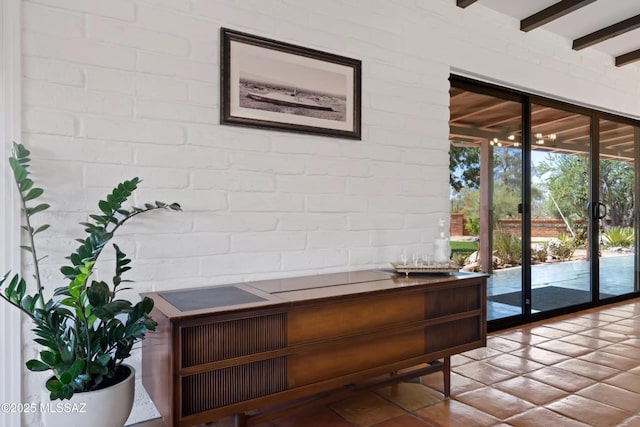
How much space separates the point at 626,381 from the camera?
97.0 inches

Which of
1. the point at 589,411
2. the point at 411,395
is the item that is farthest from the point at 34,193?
the point at 589,411

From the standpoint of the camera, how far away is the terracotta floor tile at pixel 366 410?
2.04 metres

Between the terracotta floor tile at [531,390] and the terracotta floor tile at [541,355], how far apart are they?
0.40 metres

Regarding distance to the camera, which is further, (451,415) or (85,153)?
(451,415)

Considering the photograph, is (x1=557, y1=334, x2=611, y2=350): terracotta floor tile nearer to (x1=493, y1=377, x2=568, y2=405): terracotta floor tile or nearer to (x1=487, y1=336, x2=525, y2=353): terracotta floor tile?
(x1=487, y1=336, x2=525, y2=353): terracotta floor tile

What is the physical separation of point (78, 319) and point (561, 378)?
2.60 m

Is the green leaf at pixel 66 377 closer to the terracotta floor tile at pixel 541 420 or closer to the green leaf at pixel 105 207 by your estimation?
the green leaf at pixel 105 207

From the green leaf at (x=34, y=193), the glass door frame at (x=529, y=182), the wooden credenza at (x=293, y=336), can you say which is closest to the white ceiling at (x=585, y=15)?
the glass door frame at (x=529, y=182)

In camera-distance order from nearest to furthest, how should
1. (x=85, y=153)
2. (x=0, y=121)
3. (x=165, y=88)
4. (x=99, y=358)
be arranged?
(x=99, y=358), (x=0, y=121), (x=85, y=153), (x=165, y=88)

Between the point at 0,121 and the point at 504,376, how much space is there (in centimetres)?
285

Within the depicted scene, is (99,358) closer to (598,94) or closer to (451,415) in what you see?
(451,415)

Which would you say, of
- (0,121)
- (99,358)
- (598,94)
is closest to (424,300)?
(99,358)

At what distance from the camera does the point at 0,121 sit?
1.57 m

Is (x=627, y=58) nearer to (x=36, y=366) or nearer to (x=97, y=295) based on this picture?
(x=97, y=295)
